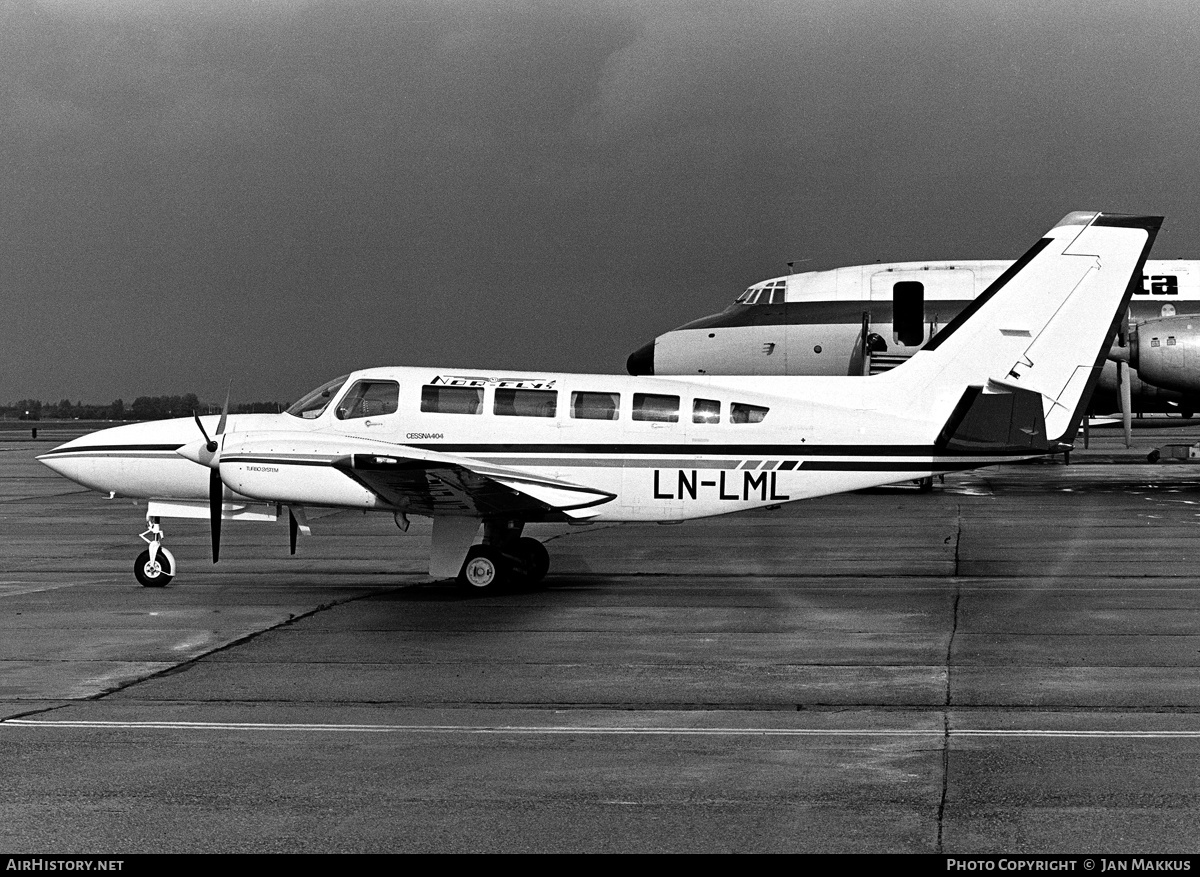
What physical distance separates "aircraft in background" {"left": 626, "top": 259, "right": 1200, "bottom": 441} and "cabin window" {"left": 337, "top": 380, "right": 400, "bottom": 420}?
19.6 m

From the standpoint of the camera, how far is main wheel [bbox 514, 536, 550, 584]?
766 inches

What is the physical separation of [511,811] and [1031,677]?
20.0 feet

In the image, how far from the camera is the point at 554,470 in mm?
19344

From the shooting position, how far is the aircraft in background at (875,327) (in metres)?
37.1

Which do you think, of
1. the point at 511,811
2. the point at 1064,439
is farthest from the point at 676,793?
the point at 1064,439

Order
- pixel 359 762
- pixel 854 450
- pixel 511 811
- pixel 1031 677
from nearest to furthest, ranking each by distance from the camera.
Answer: pixel 511 811 → pixel 359 762 → pixel 1031 677 → pixel 854 450

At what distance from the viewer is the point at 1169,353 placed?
119 ft

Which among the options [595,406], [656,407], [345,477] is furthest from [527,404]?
[345,477]

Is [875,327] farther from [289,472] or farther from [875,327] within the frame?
[289,472]

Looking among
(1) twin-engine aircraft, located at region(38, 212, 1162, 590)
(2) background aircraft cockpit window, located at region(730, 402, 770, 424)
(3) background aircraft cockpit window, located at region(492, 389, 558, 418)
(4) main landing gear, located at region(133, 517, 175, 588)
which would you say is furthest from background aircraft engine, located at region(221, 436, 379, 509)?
(2) background aircraft cockpit window, located at region(730, 402, 770, 424)

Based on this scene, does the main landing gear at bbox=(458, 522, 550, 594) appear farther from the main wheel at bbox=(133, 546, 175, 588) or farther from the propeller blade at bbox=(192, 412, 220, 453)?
the main wheel at bbox=(133, 546, 175, 588)

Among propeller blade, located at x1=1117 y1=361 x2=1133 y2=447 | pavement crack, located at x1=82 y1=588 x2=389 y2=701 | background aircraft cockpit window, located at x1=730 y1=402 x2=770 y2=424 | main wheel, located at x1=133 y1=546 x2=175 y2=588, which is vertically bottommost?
pavement crack, located at x1=82 y1=588 x2=389 y2=701

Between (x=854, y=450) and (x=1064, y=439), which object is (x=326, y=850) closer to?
(x=854, y=450)

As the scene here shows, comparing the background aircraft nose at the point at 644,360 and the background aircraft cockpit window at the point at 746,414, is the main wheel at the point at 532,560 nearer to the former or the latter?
the background aircraft cockpit window at the point at 746,414
